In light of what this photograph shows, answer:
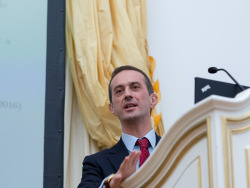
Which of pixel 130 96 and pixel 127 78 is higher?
pixel 127 78

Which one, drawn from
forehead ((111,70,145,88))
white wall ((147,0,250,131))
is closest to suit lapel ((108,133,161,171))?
forehead ((111,70,145,88))

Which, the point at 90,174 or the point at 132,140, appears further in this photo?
the point at 132,140

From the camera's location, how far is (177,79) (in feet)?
11.5

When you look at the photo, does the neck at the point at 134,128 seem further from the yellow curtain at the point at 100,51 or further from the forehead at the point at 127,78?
the yellow curtain at the point at 100,51

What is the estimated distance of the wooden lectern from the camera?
1263 millimetres

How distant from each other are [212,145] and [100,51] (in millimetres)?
1859

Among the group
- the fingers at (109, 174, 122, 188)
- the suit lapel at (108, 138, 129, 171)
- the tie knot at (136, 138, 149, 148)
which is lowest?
the fingers at (109, 174, 122, 188)

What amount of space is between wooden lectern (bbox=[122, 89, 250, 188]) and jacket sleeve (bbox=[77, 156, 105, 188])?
0.54 meters

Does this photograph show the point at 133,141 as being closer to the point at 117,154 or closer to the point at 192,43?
the point at 117,154

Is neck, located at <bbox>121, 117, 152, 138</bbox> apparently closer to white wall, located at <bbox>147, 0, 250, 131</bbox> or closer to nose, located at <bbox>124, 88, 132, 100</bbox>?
nose, located at <bbox>124, 88, 132, 100</bbox>

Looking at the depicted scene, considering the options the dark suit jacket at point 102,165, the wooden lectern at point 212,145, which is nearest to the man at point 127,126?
the dark suit jacket at point 102,165

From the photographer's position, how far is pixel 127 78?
2.42 metres

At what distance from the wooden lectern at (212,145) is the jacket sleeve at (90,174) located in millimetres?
537

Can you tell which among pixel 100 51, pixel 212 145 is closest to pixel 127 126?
pixel 100 51
